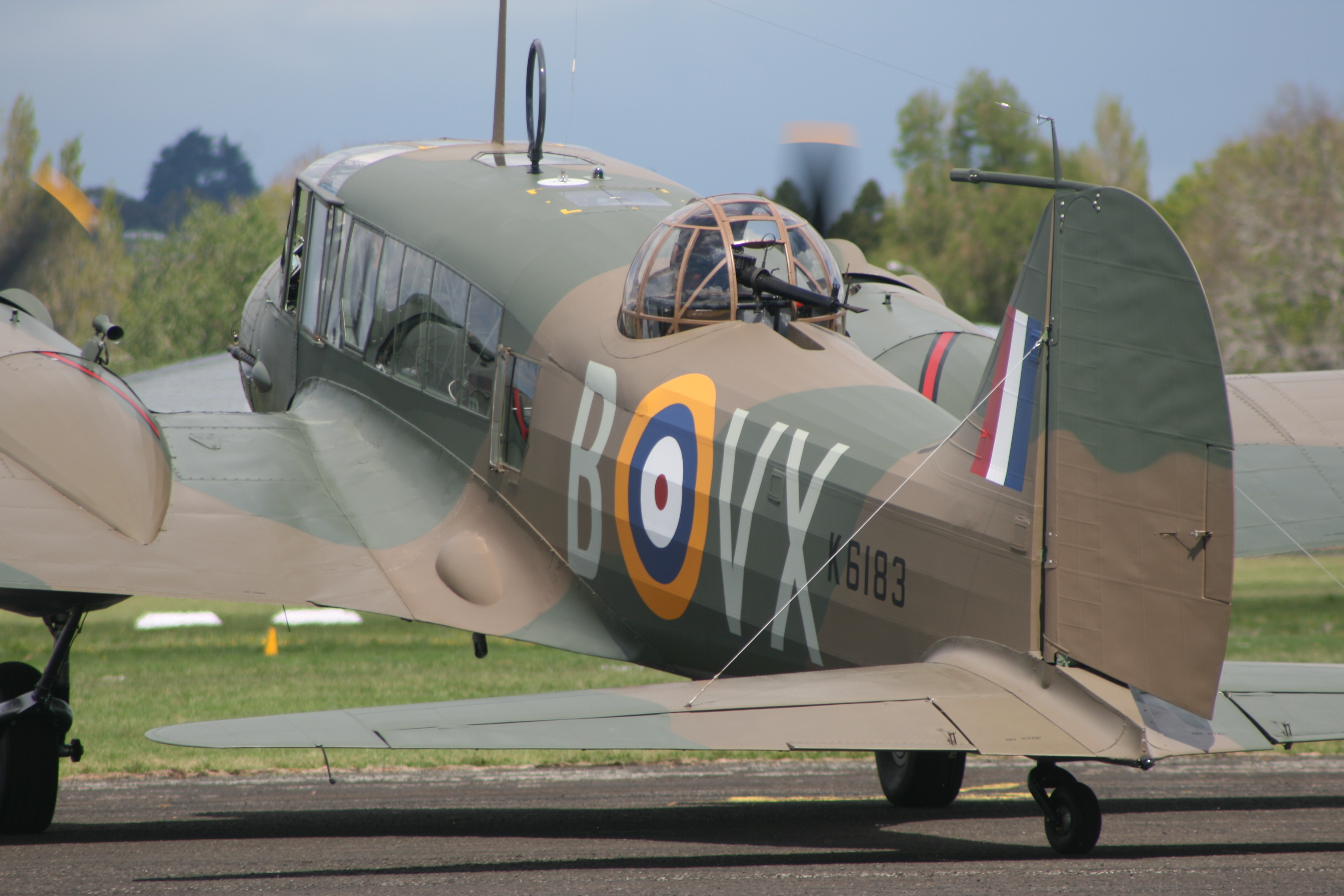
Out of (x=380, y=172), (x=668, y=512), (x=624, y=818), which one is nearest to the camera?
(x=668, y=512)

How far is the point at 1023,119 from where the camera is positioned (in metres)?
63.8

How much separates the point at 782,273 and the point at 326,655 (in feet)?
53.3

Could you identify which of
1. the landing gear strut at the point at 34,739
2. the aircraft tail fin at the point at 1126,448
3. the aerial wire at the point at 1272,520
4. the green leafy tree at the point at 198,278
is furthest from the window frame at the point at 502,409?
the green leafy tree at the point at 198,278

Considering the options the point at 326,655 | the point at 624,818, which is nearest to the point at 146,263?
the point at 326,655

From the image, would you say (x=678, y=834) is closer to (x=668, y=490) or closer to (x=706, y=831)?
(x=706, y=831)

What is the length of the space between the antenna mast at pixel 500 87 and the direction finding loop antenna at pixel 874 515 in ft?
25.2

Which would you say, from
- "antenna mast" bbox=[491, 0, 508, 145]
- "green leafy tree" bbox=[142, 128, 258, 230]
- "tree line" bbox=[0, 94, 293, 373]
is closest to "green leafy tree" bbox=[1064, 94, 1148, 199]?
"tree line" bbox=[0, 94, 293, 373]

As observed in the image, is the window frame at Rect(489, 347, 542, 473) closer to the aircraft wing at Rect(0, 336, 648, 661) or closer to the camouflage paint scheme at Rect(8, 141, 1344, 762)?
the camouflage paint scheme at Rect(8, 141, 1344, 762)

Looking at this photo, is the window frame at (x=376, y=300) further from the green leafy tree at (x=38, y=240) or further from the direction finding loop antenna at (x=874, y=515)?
the direction finding loop antenna at (x=874, y=515)

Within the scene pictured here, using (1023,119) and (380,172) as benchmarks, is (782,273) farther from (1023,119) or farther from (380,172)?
(1023,119)

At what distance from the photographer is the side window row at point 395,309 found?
1123 centimetres

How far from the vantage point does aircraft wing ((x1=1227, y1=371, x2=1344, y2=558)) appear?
1085 centimetres

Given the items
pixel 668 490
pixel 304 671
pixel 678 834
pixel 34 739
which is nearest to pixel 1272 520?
pixel 668 490

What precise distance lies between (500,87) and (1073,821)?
10.6 meters
